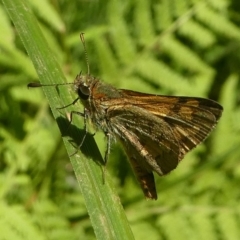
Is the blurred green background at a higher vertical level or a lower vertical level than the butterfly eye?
lower

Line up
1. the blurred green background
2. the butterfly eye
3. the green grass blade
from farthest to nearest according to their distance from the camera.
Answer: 1. the blurred green background
2. the butterfly eye
3. the green grass blade

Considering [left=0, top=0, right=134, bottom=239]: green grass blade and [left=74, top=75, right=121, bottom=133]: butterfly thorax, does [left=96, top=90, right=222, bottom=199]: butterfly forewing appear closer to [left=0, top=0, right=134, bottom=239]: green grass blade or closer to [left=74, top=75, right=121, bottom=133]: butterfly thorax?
[left=74, top=75, right=121, bottom=133]: butterfly thorax

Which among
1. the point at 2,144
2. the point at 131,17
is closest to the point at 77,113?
the point at 2,144

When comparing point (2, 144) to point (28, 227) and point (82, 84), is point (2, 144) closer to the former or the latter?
point (28, 227)

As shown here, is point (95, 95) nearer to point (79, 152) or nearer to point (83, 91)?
point (83, 91)

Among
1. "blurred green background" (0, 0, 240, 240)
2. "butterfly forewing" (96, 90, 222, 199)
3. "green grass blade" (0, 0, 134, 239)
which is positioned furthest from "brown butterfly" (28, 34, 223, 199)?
"blurred green background" (0, 0, 240, 240)
